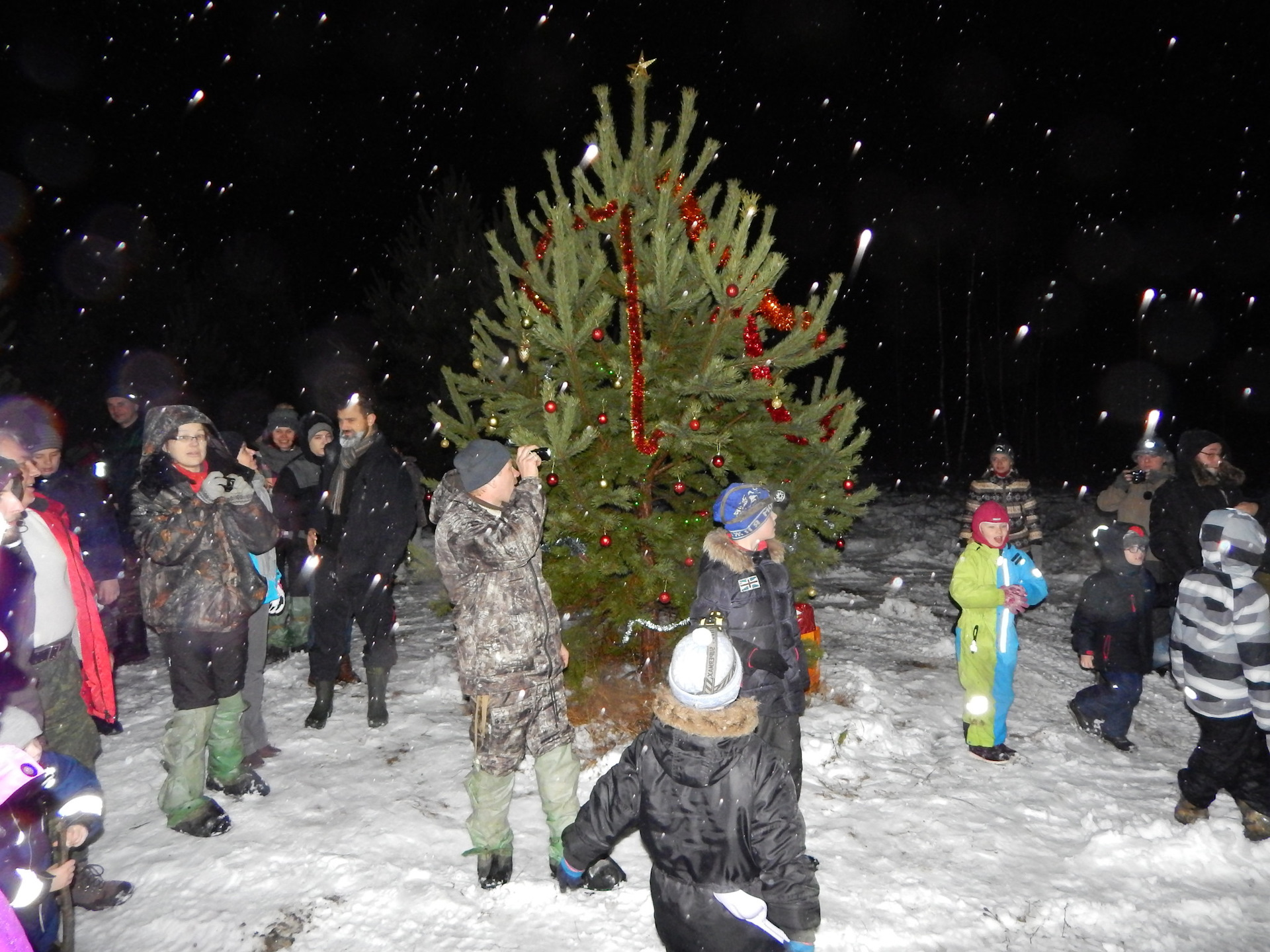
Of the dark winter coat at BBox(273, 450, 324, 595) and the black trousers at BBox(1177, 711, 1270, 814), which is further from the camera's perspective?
the dark winter coat at BBox(273, 450, 324, 595)

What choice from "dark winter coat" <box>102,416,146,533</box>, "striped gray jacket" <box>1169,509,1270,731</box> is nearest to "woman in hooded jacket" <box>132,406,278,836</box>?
"dark winter coat" <box>102,416,146,533</box>

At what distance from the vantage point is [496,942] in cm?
341

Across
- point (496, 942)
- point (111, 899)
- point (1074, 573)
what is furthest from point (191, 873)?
point (1074, 573)

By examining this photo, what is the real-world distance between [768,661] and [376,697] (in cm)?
332

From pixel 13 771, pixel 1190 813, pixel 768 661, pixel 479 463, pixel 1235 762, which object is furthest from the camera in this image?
pixel 1190 813

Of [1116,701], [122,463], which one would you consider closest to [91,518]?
[122,463]

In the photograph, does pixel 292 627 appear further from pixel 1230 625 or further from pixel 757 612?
pixel 1230 625

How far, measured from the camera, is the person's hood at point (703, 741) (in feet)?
7.91

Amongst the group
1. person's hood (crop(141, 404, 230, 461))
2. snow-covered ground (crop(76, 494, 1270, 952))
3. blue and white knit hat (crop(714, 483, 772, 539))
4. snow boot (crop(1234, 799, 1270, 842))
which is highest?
person's hood (crop(141, 404, 230, 461))

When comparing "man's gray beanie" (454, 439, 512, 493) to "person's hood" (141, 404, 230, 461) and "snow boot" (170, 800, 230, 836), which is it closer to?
"person's hood" (141, 404, 230, 461)

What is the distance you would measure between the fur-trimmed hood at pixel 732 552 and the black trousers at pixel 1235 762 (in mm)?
2610

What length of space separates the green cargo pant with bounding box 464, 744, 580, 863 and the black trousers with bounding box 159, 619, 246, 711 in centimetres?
156

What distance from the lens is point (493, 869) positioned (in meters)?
3.79

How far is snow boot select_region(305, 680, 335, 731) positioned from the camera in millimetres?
5613
